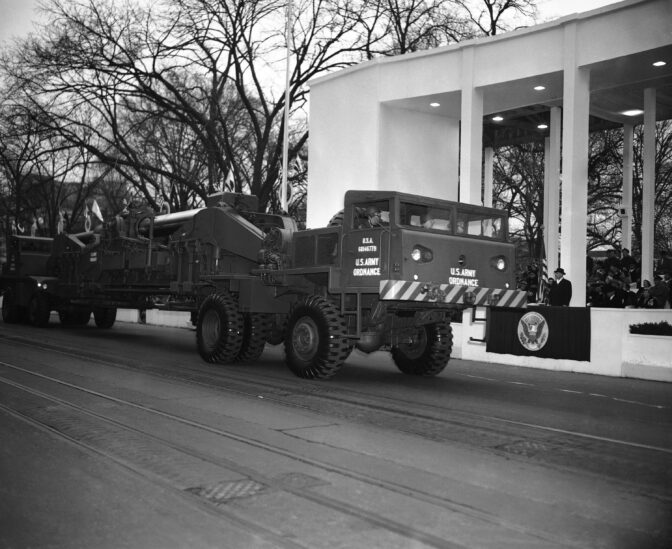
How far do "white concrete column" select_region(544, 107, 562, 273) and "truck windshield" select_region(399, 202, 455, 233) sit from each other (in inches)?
530

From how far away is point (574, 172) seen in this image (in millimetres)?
18344

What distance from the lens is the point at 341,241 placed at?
11078mm

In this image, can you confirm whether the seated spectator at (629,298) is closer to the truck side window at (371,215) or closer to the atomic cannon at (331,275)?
the atomic cannon at (331,275)

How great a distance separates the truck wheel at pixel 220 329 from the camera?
42.3 feet

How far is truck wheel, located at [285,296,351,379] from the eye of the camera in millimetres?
10906

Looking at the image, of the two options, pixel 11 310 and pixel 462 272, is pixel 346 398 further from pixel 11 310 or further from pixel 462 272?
pixel 11 310

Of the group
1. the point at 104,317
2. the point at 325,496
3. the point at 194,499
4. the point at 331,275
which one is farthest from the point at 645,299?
the point at 194,499

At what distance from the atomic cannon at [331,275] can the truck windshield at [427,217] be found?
0.06ft

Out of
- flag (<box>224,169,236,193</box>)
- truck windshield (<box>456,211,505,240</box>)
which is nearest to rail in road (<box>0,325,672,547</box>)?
truck windshield (<box>456,211,505,240</box>)

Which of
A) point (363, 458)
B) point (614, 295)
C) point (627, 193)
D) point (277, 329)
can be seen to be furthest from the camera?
point (627, 193)

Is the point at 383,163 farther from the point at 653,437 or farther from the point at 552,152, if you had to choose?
the point at 653,437

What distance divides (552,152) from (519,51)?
5780 millimetres

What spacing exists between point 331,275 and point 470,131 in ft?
36.7

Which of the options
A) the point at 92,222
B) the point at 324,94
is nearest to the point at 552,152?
the point at 324,94
